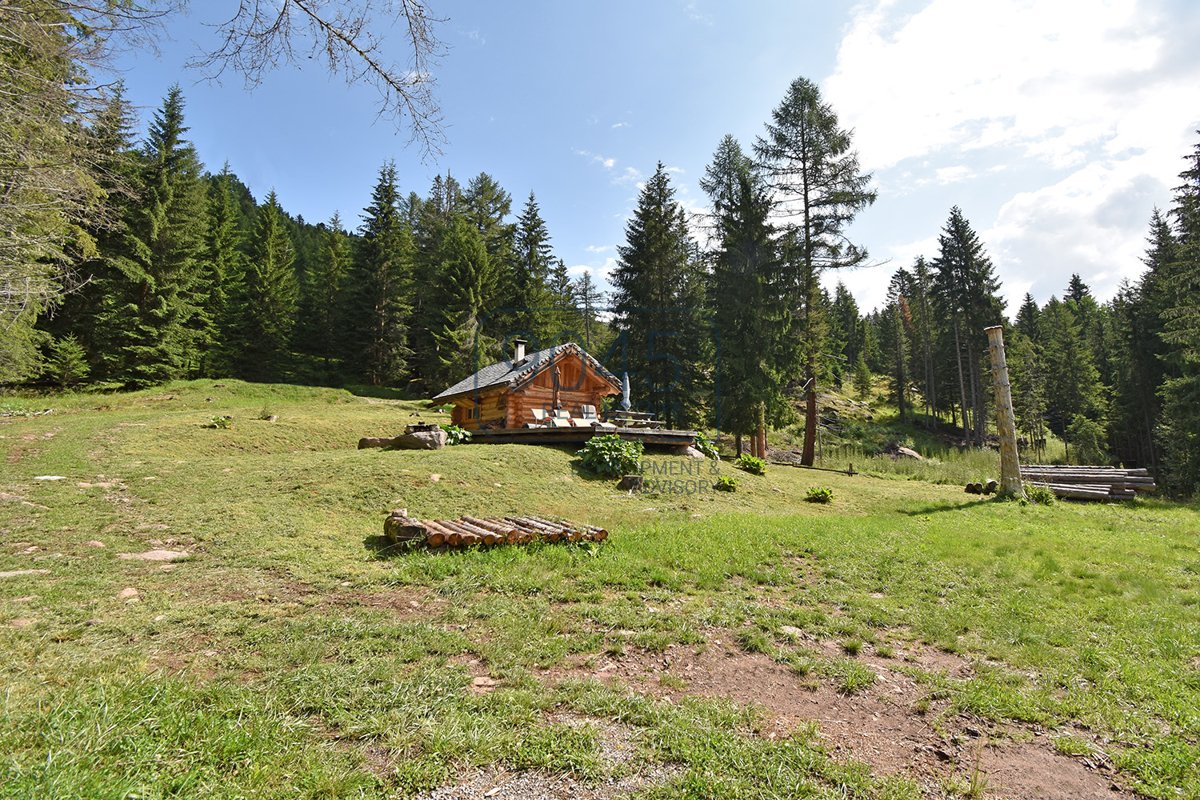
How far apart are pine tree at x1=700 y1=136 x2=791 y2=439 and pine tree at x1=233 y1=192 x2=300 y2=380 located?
3196 centimetres

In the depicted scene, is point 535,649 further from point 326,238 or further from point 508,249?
point 326,238

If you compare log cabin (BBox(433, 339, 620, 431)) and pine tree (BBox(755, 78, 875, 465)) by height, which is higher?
pine tree (BBox(755, 78, 875, 465))

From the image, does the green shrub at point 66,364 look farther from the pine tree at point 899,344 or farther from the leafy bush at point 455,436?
the pine tree at point 899,344

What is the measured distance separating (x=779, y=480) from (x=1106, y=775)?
13.5 meters

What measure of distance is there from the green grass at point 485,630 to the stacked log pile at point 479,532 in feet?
1.00

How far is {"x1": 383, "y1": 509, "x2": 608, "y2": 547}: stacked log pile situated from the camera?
6887 mm

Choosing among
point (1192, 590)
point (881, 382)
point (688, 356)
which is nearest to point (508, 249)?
point (688, 356)

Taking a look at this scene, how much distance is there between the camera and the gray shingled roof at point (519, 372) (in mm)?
18703

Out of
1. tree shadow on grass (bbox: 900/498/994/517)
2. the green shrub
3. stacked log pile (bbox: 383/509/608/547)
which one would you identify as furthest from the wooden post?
the green shrub

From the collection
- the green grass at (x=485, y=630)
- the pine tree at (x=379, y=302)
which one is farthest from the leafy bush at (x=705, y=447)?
the pine tree at (x=379, y=302)

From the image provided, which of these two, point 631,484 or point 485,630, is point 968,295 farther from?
point 485,630

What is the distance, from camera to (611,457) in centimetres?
1367

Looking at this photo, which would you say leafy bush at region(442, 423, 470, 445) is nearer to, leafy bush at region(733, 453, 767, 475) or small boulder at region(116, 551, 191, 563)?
leafy bush at region(733, 453, 767, 475)

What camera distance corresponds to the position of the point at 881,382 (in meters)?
68.4
